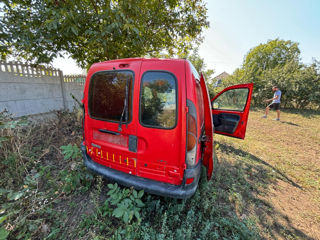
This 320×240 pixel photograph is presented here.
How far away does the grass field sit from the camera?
1.57 metres

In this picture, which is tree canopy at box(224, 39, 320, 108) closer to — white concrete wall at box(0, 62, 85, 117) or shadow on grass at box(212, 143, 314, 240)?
shadow on grass at box(212, 143, 314, 240)

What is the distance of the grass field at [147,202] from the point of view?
5.16 feet

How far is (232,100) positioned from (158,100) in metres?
2.31

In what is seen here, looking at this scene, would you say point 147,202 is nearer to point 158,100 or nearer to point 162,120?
point 162,120

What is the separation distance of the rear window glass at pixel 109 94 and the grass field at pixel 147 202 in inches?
34.8

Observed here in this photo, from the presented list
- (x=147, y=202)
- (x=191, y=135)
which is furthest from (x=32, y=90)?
(x=191, y=135)

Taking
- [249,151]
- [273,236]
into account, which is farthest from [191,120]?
[249,151]

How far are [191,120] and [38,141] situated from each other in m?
3.81

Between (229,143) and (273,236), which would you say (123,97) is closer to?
(273,236)

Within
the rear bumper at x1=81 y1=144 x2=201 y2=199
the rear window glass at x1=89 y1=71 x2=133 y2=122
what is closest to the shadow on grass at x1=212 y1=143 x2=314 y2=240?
the rear bumper at x1=81 y1=144 x2=201 y2=199

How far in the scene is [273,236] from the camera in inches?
Answer: 66.0

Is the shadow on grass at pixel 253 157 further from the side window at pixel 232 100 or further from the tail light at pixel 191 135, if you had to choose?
the tail light at pixel 191 135

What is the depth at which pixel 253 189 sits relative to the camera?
2479 mm

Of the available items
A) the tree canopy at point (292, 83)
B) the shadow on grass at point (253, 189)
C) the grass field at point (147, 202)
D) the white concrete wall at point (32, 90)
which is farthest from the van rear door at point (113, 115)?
the tree canopy at point (292, 83)
